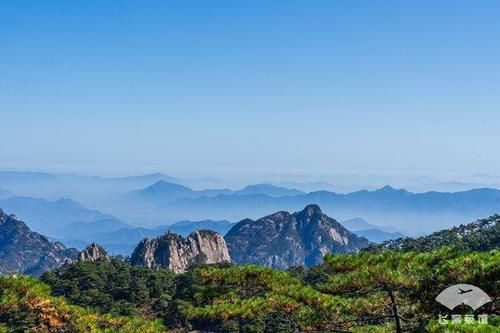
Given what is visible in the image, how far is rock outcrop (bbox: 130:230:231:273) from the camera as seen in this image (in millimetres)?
138913

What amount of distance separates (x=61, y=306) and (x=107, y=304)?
54910 millimetres

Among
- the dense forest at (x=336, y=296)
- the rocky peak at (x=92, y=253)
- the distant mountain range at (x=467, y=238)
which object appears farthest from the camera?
the rocky peak at (x=92, y=253)

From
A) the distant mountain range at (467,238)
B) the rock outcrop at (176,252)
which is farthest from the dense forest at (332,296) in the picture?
the rock outcrop at (176,252)

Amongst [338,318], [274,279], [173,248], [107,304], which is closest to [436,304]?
[338,318]

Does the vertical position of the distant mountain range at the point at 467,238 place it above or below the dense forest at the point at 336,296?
below

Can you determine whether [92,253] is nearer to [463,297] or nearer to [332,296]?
[332,296]

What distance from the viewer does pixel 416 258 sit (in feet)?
33.1

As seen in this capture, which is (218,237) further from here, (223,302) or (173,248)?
(223,302)
